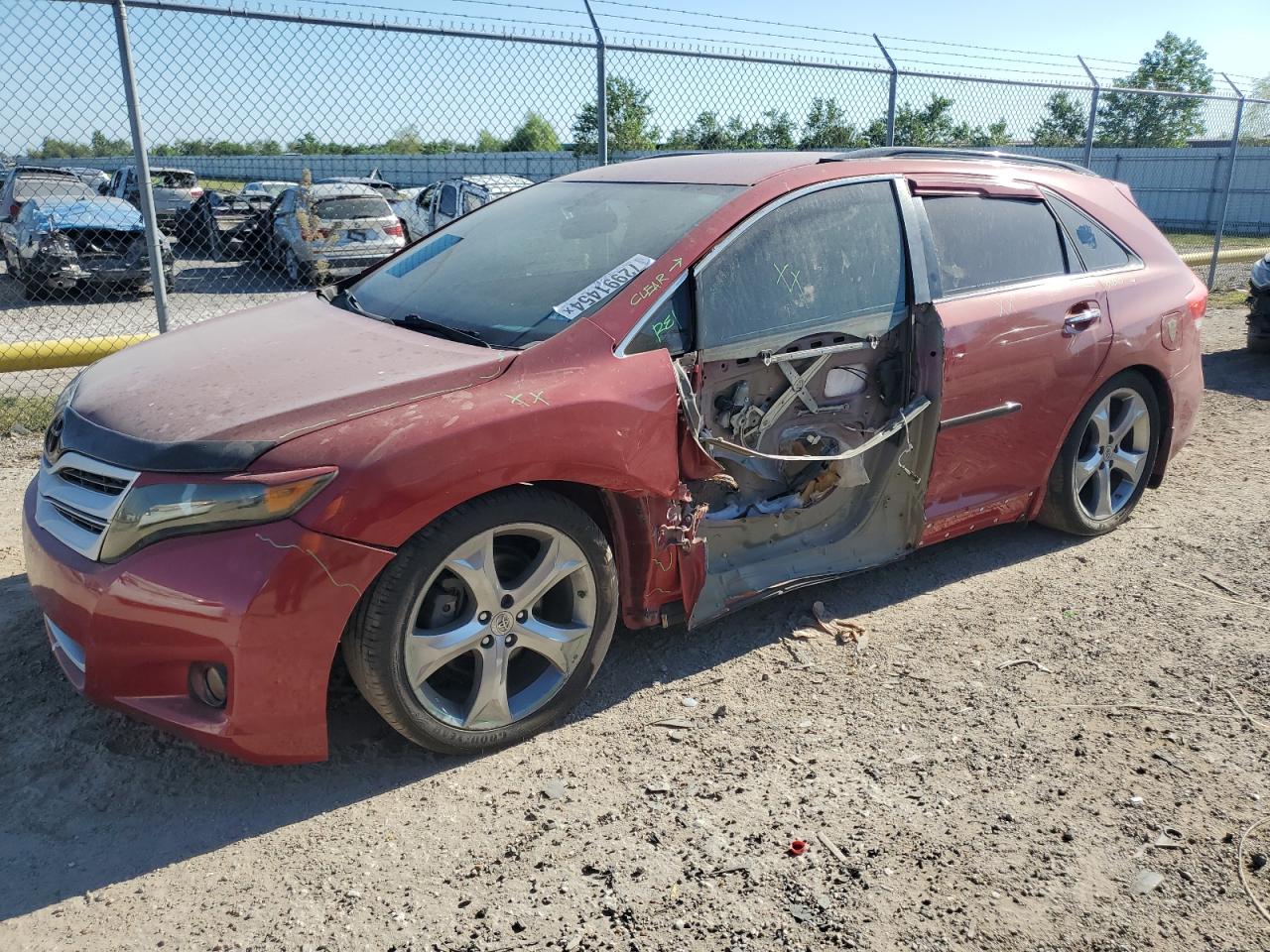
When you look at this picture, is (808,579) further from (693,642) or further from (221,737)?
(221,737)

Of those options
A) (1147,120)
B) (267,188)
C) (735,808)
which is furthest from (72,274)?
(1147,120)

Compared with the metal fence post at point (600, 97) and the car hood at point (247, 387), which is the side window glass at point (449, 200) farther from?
the car hood at point (247, 387)

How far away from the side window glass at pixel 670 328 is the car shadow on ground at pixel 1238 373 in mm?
6318

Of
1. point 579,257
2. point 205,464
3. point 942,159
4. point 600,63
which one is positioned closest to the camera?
point 205,464

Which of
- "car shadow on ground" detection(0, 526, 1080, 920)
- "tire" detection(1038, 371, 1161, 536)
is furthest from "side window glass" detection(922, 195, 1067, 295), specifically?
"car shadow on ground" detection(0, 526, 1080, 920)

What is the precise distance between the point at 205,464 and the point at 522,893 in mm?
1356

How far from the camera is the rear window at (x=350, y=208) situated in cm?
1354

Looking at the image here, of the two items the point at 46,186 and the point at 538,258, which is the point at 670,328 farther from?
the point at 46,186

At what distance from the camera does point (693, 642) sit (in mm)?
3703

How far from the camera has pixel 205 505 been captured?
2.53 m

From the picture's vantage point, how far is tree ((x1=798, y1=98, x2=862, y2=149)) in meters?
8.89

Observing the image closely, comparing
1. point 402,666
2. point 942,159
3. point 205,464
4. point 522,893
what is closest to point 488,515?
point 402,666

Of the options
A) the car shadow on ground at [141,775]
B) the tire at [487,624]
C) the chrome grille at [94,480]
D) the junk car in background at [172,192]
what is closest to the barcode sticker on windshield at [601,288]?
the tire at [487,624]

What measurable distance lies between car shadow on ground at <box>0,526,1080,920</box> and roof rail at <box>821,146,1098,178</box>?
204cm
